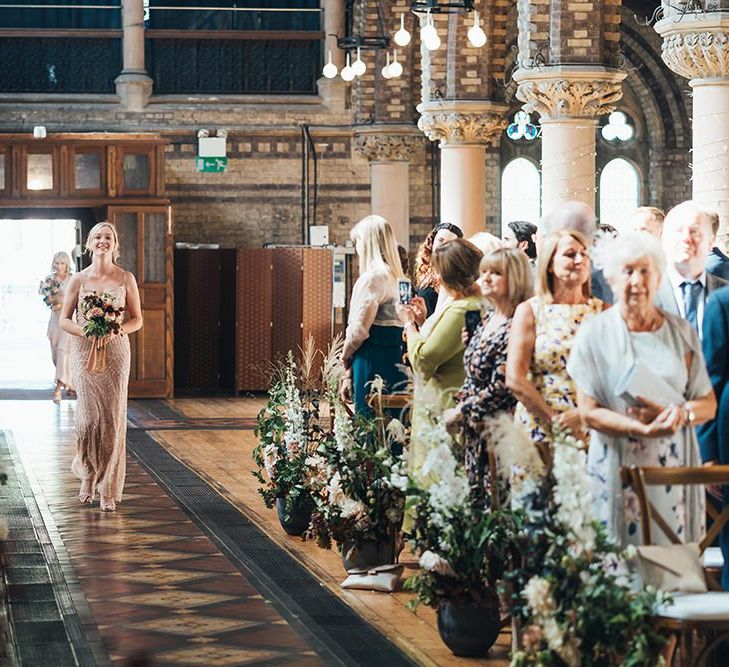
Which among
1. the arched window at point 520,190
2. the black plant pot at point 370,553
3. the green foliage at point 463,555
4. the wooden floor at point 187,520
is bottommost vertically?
the wooden floor at point 187,520

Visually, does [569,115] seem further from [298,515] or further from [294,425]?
[298,515]

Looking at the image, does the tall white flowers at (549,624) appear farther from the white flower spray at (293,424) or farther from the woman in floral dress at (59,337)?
the woman in floral dress at (59,337)

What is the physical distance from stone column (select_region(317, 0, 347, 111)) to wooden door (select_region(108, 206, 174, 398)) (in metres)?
4.03

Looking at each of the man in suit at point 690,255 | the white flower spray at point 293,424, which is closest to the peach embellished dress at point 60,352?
the white flower spray at point 293,424

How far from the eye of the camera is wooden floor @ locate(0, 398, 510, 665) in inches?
237

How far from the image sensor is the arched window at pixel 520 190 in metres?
23.1

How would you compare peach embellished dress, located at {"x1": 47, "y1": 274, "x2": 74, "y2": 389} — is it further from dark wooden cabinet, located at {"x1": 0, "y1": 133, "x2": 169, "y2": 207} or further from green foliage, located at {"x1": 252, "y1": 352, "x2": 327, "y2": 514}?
green foliage, located at {"x1": 252, "y1": 352, "x2": 327, "y2": 514}

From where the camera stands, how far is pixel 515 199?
23.1m

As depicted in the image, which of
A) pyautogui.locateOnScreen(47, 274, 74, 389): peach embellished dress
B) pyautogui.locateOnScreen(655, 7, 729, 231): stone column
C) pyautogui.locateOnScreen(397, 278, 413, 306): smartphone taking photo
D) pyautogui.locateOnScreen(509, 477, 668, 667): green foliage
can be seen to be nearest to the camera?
pyautogui.locateOnScreen(509, 477, 668, 667): green foliage

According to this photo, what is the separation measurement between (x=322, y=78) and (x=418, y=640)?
15997 millimetres

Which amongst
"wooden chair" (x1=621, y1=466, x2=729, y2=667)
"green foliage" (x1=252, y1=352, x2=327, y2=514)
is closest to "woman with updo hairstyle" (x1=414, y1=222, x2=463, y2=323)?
"green foliage" (x1=252, y1=352, x2=327, y2=514)

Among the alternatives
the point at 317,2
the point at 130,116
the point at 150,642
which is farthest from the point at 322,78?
the point at 150,642

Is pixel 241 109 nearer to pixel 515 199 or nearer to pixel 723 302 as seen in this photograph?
pixel 515 199

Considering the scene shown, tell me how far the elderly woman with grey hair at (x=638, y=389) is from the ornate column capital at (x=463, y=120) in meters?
12.5
